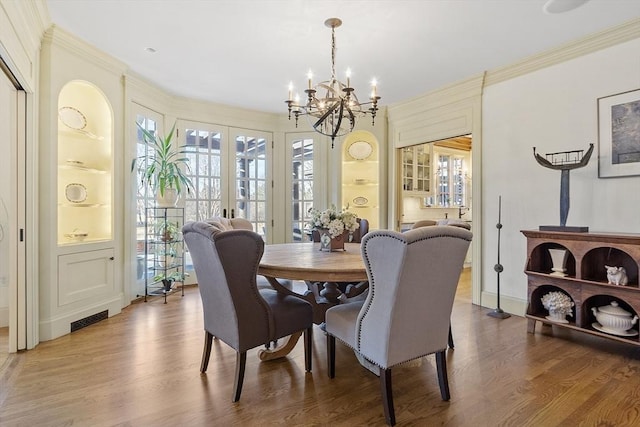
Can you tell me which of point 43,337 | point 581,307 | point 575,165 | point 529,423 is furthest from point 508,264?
point 43,337

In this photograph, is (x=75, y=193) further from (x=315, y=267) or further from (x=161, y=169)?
(x=315, y=267)

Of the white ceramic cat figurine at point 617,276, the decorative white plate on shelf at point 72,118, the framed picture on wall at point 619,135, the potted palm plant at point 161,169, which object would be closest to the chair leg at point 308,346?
the white ceramic cat figurine at point 617,276

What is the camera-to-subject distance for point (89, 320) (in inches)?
128

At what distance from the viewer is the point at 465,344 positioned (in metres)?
2.83

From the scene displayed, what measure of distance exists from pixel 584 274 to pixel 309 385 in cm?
234

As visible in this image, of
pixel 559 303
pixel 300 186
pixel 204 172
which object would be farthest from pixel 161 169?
pixel 559 303

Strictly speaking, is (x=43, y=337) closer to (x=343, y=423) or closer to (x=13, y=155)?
(x=13, y=155)

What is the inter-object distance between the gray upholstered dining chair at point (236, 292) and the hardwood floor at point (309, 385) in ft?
1.03

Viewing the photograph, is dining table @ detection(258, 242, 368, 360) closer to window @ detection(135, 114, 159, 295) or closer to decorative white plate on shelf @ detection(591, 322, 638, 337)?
decorative white plate on shelf @ detection(591, 322, 638, 337)

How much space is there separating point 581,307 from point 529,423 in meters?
1.48

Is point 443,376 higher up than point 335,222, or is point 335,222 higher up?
point 335,222

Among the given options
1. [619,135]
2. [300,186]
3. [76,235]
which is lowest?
[76,235]

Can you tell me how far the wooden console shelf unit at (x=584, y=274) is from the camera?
2.56m

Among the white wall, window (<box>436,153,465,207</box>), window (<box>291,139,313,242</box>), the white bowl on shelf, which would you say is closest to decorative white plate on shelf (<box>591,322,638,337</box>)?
the white bowl on shelf
